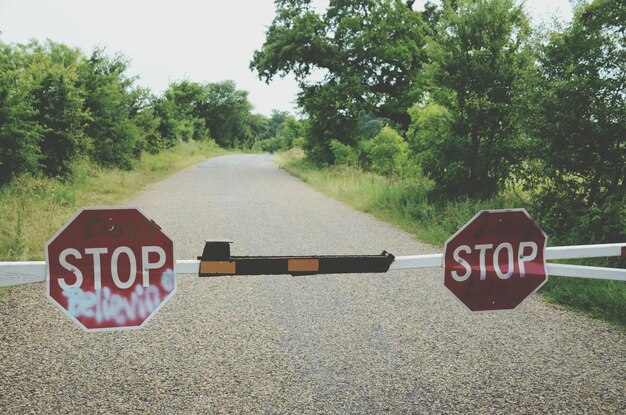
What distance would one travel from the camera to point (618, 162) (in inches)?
Result: 240

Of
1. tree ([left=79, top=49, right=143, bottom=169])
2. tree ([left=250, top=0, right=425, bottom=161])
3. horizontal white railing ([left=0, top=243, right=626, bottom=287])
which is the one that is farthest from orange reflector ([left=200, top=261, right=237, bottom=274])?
tree ([left=250, top=0, right=425, bottom=161])

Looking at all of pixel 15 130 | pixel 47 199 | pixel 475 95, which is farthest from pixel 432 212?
pixel 15 130

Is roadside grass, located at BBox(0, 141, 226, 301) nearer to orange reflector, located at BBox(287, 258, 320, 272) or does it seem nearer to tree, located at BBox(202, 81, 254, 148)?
orange reflector, located at BBox(287, 258, 320, 272)

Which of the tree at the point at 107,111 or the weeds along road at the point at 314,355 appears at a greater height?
the tree at the point at 107,111

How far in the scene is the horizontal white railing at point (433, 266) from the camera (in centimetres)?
223

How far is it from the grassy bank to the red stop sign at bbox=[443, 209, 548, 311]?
2.22 m

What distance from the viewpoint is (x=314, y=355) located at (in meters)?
3.58

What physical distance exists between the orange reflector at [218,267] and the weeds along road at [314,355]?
35.9 inches

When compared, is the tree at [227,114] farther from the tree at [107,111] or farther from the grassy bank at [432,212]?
the grassy bank at [432,212]

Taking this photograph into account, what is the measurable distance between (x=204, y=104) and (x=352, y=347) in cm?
7068

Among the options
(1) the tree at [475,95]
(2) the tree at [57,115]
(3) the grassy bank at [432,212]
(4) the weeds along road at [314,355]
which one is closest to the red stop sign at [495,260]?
(4) the weeds along road at [314,355]

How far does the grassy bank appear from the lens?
4730mm

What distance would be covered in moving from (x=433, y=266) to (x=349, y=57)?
20.4m

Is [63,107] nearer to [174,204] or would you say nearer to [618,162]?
[174,204]
